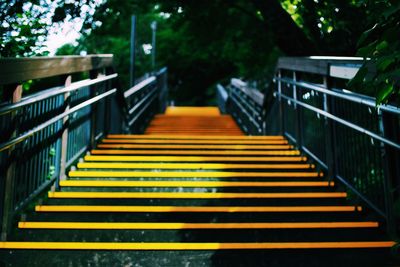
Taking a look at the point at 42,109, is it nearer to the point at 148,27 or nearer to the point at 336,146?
the point at 336,146

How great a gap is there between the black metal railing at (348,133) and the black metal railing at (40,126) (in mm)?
2094

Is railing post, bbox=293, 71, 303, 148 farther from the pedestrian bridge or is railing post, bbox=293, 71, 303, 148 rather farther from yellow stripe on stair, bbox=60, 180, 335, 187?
yellow stripe on stair, bbox=60, 180, 335, 187

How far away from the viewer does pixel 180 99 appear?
94.5ft

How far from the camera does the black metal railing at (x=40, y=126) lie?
7.49 ft

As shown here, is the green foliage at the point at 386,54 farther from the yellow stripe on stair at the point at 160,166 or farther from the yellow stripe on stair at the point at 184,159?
the yellow stripe on stair at the point at 184,159

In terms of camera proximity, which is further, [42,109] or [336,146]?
[336,146]

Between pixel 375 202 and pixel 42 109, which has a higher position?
pixel 42 109

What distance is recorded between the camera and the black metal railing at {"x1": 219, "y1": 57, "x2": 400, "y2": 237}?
8.20ft

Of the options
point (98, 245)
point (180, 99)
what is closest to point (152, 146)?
point (98, 245)

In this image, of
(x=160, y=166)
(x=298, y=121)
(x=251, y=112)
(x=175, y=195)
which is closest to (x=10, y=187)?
(x=175, y=195)

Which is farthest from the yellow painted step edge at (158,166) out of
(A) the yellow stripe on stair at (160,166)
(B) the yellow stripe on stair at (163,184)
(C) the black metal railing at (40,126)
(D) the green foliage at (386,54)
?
(D) the green foliage at (386,54)

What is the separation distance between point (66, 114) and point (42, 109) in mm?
349

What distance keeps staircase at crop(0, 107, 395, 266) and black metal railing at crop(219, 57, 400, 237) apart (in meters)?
0.16

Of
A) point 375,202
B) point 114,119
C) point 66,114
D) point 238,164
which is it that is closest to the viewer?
point 375,202
